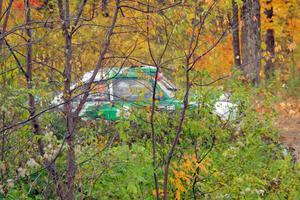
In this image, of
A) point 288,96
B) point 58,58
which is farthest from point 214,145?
point 288,96

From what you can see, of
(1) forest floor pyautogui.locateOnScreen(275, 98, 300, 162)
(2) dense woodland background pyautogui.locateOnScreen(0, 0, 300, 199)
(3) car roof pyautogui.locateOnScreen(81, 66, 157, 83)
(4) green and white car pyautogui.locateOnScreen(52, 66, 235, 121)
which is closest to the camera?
(2) dense woodland background pyautogui.locateOnScreen(0, 0, 300, 199)

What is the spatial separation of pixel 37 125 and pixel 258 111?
347 centimetres

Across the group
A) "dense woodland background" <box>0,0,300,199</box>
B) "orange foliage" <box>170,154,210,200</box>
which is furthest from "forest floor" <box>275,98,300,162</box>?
"orange foliage" <box>170,154,210,200</box>

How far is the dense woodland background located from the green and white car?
0.13 meters

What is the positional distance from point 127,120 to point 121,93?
2.07 metres

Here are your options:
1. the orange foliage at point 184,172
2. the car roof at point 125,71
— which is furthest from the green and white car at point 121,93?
the orange foliage at point 184,172

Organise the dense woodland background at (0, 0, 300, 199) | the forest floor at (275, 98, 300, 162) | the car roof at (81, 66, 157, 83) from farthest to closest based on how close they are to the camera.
Result: the forest floor at (275, 98, 300, 162), the car roof at (81, 66, 157, 83), the dense woodland background at (0, 0, 300, 199)

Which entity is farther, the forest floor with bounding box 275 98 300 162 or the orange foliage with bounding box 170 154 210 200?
the forest floor with bounding box 275 98 300 162

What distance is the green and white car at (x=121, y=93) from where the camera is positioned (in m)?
6.04

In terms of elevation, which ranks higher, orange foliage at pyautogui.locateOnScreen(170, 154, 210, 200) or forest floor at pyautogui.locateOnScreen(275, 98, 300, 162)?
orange foliage at pyautogui.locateOnScreen(170, 154, 210, 200)

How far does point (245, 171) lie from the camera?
7.59 metres

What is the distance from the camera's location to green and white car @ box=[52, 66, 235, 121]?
6.04m

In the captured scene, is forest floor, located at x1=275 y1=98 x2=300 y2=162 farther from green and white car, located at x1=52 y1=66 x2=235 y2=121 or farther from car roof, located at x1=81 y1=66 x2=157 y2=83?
car roof, located at x1=81 y1=66 x2=157 y2=83

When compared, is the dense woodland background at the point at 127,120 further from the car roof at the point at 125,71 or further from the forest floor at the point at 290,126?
the forest floor at the point at 290,126
